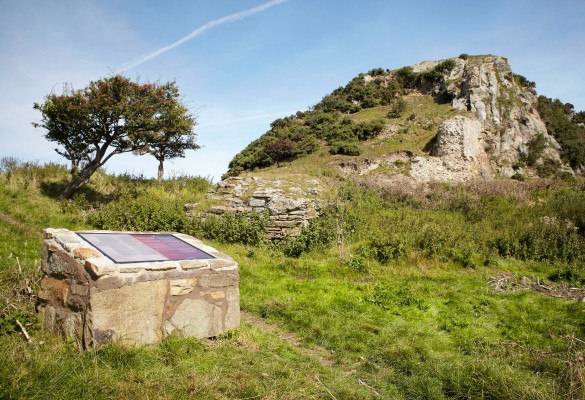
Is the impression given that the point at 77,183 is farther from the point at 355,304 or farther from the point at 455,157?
the point at 455,157

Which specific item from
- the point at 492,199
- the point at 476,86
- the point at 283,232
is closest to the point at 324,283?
the point at 283,232

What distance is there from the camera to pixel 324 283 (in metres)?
8.43

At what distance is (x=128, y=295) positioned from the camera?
13.4ft

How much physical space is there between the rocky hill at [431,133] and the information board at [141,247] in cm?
1126

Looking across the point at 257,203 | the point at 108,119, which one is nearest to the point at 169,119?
the point at 108,119

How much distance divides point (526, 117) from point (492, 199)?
23.1 metres

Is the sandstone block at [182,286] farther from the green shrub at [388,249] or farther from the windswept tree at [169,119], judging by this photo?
the windswept tree at [169,119]

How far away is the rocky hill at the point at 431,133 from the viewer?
83.7ft

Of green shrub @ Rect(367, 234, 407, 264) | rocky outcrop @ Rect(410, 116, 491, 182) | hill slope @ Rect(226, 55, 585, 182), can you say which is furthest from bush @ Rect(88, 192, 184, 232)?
rocky outcrop @ Rect(410, 116, 491, 182)

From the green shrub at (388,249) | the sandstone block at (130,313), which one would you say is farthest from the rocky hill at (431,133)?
the sandstone block at (130,313)

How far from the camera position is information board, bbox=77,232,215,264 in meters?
4.48

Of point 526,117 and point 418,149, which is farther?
point 526,117

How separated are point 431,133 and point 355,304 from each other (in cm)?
2699

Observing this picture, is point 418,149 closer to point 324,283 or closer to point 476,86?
point 476,86
